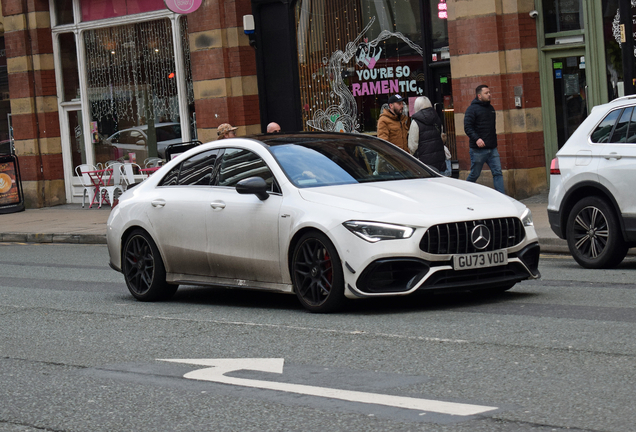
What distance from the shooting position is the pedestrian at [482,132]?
15.6 metres

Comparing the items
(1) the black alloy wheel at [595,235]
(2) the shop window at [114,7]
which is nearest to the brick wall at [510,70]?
(1) the black alloy wheel at [595,235]

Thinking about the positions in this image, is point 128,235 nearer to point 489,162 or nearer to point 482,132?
point 482,132

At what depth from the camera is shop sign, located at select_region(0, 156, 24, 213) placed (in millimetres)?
24203

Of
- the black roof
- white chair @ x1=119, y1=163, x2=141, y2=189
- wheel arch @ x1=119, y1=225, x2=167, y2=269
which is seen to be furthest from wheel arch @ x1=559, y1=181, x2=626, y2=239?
white chair @ x1=119, y1=163, x2=141, y2=189

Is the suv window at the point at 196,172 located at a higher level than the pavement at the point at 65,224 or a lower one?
higher

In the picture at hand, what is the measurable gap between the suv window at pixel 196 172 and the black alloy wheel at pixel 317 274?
1526 mm

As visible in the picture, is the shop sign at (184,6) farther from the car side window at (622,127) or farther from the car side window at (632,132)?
the car side window at (632,132)

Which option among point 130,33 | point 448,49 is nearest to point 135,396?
point 448,49

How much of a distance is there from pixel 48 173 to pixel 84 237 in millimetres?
7694

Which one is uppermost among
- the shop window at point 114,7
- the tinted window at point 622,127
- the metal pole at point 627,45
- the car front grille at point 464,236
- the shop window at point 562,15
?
the shop window at point 114,7

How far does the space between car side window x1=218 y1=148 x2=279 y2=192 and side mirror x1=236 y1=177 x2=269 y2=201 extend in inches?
7.7

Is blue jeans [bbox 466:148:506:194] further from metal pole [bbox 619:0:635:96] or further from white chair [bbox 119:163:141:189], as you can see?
white chair [bbox 119:163:141:189]

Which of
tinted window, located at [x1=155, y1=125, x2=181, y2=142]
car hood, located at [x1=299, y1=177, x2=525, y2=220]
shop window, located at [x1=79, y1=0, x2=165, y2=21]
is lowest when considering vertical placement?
car hood, located at [x1=299, y1=177, x2=525, y2=220]

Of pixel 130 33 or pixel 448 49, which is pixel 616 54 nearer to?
pixel 448 49
